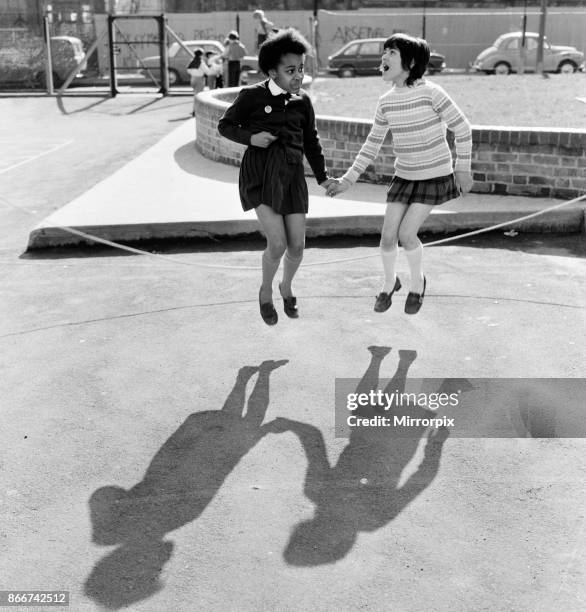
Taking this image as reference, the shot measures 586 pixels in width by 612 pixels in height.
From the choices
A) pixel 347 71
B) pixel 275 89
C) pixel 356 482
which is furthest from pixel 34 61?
pixel 356 482

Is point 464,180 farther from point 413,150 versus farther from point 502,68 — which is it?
point 502,68

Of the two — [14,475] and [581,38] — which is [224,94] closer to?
[14,475]

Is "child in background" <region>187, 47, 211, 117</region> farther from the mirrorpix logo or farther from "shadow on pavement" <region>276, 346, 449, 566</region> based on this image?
"shadow on pavement" <region>276, 346, 449, 566</region>

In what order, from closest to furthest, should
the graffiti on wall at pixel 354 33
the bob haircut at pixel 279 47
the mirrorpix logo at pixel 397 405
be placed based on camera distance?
the mirrorpix logo at pixel 397 405 < the bob haircut at pixel 279 47 < the graffiti on wall at pixel 354 33

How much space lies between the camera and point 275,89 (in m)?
5.28

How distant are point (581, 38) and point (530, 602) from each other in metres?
35.2

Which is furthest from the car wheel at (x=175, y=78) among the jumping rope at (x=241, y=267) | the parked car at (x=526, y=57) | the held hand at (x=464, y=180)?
the held hand at (x=464, y=180)

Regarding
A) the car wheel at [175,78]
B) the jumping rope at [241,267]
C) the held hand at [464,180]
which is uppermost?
the held hand at [464,180]

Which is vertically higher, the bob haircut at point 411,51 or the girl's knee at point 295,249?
the bob haircut at point 411,51

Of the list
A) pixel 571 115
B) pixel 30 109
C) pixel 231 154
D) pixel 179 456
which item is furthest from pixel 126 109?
pixel 179 456

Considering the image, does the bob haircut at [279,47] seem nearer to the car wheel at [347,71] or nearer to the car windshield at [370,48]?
the car wheel at [347,71]

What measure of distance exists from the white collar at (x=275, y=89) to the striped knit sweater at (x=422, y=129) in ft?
2.34

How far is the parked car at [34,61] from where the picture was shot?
28.1m

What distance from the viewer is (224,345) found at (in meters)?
5.75
